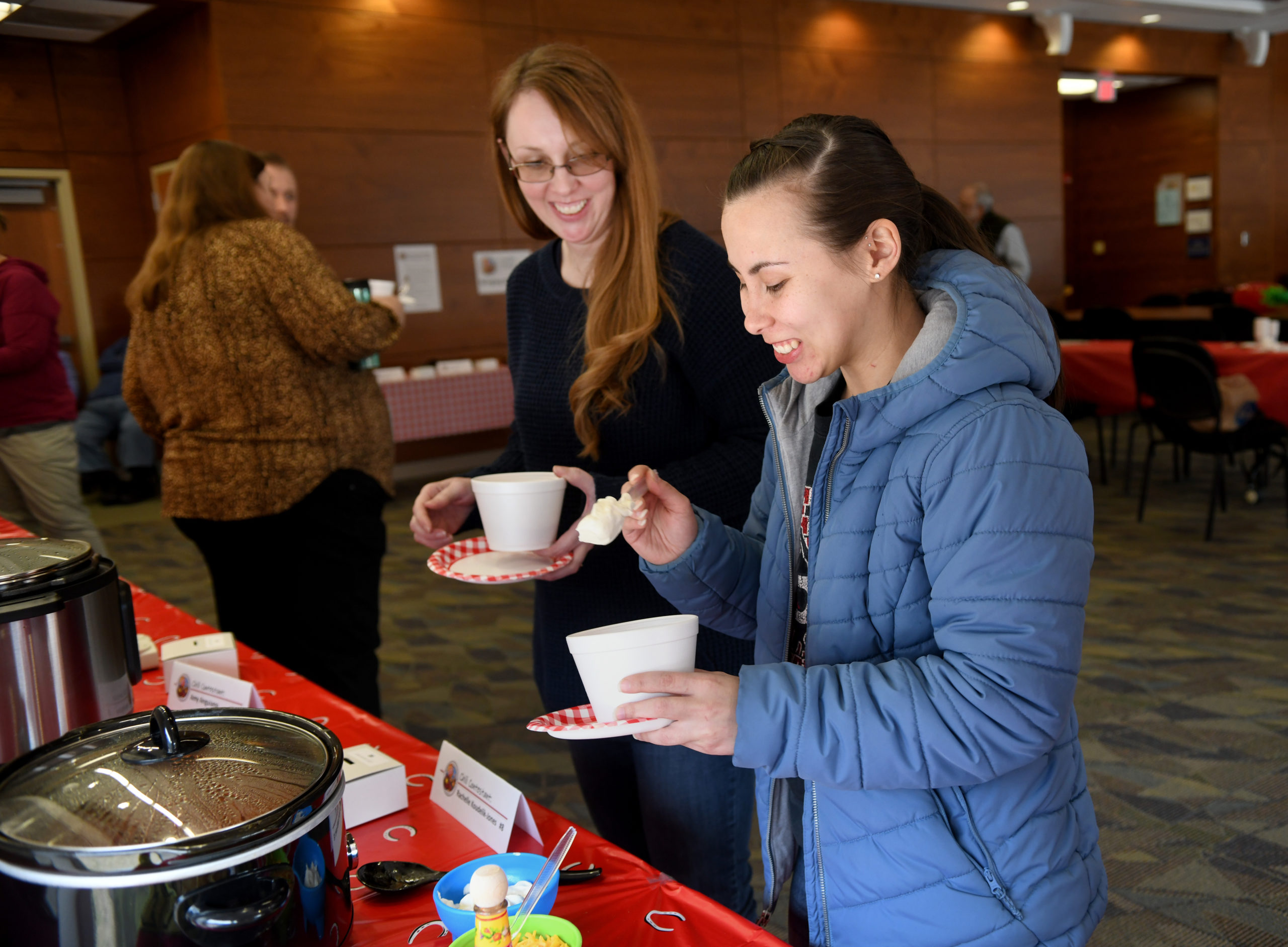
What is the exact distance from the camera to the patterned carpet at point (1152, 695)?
215cm

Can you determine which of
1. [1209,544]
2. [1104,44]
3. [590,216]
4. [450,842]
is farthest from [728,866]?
[1104,44]

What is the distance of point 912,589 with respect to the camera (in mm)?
892

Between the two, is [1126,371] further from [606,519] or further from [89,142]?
A: [89,142]

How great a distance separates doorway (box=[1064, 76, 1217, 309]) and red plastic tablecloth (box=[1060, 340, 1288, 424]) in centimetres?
674

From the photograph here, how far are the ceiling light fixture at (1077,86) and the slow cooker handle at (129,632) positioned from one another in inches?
449

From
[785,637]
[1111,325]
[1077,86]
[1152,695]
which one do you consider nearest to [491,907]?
[785,637]

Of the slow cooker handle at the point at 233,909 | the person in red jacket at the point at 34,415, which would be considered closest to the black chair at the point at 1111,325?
the person in red jacket at the point at 34,415

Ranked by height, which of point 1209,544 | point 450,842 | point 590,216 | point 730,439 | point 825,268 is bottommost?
point 1209,544

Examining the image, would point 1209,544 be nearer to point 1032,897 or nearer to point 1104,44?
point 1032,897

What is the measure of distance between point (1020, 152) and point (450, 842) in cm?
1058

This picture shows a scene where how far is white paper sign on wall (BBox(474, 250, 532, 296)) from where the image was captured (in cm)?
733

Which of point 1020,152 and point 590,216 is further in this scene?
point 1020,152

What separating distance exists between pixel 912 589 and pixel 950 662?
0.30ft

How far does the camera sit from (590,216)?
1.49m
